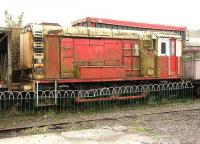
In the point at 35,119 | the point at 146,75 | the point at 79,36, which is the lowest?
the point at 35,119

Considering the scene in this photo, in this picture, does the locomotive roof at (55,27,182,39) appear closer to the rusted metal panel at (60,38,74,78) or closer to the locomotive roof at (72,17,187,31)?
the rusted metal panel at (60,38,74,78)

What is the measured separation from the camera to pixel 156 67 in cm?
1803

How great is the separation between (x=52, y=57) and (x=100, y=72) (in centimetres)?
208

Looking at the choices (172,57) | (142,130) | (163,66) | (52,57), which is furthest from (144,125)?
(172,57)

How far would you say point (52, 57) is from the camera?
50.5 ft

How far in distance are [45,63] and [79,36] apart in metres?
1.95

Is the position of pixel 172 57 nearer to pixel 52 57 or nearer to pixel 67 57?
pixel 67 57

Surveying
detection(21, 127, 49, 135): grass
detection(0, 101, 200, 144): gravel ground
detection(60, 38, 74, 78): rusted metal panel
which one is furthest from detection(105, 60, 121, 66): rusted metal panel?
detection(21, 127, 49, 135): grass

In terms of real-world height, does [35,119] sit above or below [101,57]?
below

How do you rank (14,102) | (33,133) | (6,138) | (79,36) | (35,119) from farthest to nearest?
(79,36) → (14,102) → (35,119) → (33,133) → (6,138)

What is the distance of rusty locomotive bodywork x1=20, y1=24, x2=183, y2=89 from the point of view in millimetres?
15078

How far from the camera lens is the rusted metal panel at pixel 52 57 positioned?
15.2 meters

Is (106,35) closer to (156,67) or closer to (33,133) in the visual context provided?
Answer: (156,67)

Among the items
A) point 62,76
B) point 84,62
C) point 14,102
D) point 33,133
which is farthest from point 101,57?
point 33,133
